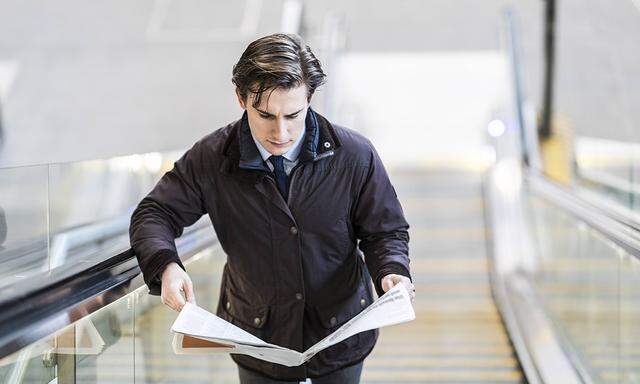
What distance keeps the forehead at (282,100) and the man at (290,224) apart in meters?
0.06

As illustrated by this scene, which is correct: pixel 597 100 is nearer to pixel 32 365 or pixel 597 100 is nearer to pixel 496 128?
pixel 496 128

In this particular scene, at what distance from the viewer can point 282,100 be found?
2.21 meters

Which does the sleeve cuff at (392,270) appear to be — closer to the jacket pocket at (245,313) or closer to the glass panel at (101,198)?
the jacket pocket at (245,313)

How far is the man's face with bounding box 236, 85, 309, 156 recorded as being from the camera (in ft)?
7.26

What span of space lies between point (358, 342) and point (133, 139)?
856cm

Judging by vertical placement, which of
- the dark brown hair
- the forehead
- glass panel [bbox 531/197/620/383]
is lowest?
glass panel [bbox 531/197/620/383]

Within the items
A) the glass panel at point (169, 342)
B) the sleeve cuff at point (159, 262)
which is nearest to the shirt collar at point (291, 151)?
the sleeve cuff at point (159, 262)

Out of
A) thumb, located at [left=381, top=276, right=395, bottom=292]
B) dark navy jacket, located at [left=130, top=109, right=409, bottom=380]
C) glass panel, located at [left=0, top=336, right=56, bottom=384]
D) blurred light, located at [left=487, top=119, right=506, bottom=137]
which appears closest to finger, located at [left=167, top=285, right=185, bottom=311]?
dark navy jacket, located at [left=130, top=109, right=409, bottom=380]

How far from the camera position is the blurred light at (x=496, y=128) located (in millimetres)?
8297

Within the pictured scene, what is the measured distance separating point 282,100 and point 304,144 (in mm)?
236

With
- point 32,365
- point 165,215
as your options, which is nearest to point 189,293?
point 165,215

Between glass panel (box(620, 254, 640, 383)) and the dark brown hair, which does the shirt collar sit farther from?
glass panel (box(620, 254, 640, 383))

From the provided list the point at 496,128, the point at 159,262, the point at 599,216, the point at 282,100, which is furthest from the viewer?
the point at 496,128

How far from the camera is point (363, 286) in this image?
2.63 metres
